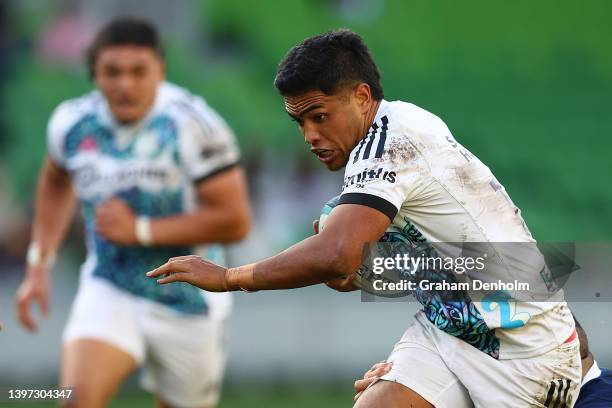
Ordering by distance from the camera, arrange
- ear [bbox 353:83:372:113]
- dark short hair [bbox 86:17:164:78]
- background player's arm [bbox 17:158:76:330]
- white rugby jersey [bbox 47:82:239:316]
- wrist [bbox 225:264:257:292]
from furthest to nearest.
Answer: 1. background player's arm [bbox 17:158:76:330]
2. dark short hair [bbox 86:17:164:78]
3. white rugby jersey [bbox 47:82:239:316]
4. ear [bbox 353:83:372:113]
5. wrist [bbox 225:264:257:292]

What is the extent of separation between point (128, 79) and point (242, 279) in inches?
147

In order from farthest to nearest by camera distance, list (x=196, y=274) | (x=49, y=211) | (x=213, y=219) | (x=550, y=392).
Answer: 1. (x=49, y=211)
2. (x=213, y=219)
3. (x=550, y=392)
4. (x=196, y=274)

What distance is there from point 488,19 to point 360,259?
30.8 ft

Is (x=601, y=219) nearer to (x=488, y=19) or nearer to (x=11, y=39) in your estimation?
(x=488, y=19)

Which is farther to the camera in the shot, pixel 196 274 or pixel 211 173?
pixel 211 173

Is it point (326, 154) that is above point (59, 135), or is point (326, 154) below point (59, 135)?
below

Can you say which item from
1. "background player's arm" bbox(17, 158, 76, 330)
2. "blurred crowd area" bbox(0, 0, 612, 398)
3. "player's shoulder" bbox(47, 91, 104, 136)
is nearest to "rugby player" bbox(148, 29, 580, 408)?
"player's shoulder" bbox(47, 91, 104, 136)

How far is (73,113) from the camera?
303 inches

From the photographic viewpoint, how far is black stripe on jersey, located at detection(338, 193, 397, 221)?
405 cm

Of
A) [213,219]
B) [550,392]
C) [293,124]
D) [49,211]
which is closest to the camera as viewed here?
[550,392]

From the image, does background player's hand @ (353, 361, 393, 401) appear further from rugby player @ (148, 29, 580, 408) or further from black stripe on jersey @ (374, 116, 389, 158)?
black stripe on jersey @ (374, 116, 389, 158)

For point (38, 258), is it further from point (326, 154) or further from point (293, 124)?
point (293, 124)

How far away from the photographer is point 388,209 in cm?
407

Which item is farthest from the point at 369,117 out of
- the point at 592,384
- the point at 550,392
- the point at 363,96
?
the point at 592,384
